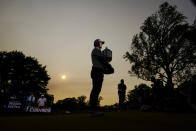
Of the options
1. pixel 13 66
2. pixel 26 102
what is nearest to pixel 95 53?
pixel 26 102

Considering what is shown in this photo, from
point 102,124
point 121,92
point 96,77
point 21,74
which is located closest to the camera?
point 102,124

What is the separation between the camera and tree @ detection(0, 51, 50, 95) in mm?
38562

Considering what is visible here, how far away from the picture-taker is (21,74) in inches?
1563

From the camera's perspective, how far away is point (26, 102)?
→ 19.5m

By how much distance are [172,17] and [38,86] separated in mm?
30379

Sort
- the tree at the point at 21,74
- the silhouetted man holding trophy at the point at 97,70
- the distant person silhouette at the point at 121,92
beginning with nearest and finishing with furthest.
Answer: the silhouetted man holding trophy at the point at 97,70 → the distant person silhouette at the point at 121,92 → the tree at the point at 21,74

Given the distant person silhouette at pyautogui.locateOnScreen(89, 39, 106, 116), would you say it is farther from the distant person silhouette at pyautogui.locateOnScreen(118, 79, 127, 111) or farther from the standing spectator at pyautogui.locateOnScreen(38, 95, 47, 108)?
the standing spectator at pyautogui.locateOnScreen(38, 95, 47, 108)

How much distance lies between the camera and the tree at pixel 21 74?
38562 mm

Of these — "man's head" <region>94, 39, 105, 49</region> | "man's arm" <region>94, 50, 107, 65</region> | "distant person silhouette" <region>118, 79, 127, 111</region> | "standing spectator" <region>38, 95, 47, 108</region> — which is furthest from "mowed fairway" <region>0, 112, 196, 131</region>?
"standing spectator" <region>38, 95, 47, 108</region>

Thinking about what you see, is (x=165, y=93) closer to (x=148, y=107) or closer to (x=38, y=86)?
(x=148, y=107)

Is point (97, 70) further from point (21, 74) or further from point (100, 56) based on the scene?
point (21, 74)

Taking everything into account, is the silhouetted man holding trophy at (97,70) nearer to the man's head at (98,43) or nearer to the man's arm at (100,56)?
the man's arm at (100,56)

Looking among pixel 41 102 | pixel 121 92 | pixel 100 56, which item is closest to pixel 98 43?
pixel 100 56

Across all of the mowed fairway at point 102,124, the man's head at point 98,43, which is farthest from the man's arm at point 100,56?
the mowed fairway at point 102,124
